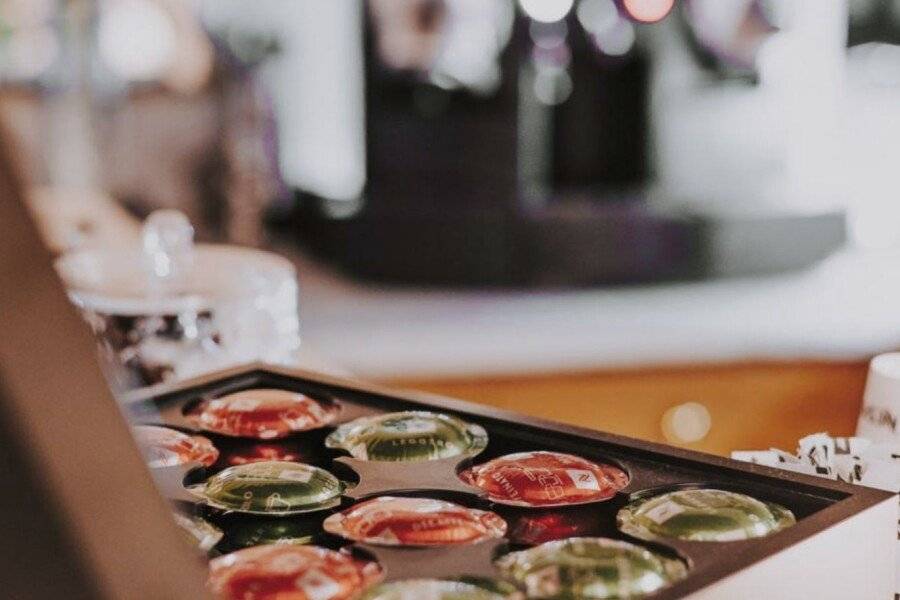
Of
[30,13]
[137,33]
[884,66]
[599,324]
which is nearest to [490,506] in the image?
[599,324]

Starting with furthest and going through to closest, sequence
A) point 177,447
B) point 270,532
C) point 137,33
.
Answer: point 137,33
point 177,447
point 270,532

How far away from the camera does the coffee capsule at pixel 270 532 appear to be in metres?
0.71

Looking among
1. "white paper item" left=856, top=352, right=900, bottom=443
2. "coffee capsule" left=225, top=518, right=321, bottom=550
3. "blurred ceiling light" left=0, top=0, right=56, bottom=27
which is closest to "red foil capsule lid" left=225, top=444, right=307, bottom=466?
"coffee capsule" left=225, top=518, right=321, bottom=550

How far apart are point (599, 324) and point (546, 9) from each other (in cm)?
132

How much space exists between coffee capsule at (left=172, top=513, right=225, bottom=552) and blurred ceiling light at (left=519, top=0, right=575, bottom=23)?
418 centimetres

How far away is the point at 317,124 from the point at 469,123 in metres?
1.05

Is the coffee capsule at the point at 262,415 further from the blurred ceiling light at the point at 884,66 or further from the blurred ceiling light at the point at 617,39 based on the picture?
the blurred ceiling light at the point at 884,66

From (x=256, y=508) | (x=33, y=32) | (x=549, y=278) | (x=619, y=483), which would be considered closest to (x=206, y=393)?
(x=256, y=508)

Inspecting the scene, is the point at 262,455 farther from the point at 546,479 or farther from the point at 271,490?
the point at 546,479

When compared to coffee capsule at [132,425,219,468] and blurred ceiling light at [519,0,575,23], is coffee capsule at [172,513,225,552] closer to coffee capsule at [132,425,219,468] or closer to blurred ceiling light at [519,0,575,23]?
coffee capsule at [132,425,219,468]

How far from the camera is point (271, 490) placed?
76 centimetres

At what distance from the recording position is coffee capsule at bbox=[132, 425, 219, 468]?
0.81 metres

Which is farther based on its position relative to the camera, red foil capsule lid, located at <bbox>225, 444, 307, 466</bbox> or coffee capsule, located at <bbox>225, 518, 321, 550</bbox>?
red foil capsule lid, located at <bbox>225, 444, 307, 466</bbox>

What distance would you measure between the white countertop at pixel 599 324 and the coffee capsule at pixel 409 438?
2.67m
